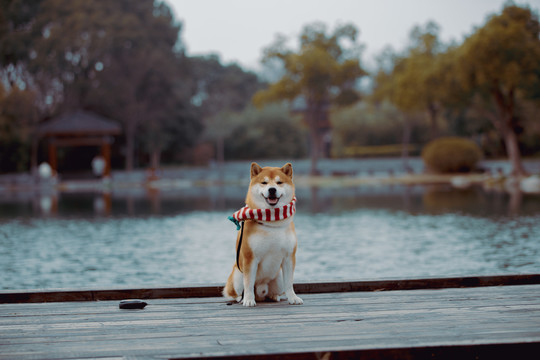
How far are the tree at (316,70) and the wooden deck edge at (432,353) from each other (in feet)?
116

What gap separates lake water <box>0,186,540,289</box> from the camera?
30.9 feet

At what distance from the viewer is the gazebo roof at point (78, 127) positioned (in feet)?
120

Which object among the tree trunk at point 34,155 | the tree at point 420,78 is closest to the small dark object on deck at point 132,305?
the tree at point 420,78

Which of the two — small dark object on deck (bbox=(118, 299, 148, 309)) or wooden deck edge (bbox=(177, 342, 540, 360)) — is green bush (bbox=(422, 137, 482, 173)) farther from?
wooden deck edge (bbox=(177, 342, 540, 360))

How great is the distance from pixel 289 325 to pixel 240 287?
2.55ft

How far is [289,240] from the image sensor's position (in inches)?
171

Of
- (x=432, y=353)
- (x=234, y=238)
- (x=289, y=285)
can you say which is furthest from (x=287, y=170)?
(x=234, y=238)

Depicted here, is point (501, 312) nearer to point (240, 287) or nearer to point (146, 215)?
point (240, 287)

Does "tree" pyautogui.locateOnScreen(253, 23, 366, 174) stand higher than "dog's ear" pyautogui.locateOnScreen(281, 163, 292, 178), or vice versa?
"tree" pyautogui.locateOnScreen(253, 23, 366, 174)

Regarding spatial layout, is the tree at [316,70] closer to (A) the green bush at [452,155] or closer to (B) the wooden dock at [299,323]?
(A) the green bush at [452,155]

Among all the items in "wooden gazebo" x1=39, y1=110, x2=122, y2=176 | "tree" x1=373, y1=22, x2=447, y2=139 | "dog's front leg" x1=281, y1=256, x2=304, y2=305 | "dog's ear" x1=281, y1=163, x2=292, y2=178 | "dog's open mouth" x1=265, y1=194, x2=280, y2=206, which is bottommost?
"dog's front leg" x1=281, y1=256, x2=304, y2=305

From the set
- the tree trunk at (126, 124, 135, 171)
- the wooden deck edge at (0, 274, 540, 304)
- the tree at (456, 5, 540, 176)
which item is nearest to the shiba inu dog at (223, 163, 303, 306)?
the wooden deck edge at (0, 274, 540, 304)

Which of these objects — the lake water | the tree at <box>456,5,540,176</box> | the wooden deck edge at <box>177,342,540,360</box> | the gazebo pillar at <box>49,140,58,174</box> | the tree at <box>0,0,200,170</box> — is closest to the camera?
the wooden deck edge at <box>177,342,540,360</box>

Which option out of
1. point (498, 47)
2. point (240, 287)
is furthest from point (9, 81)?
point (240, 287)
